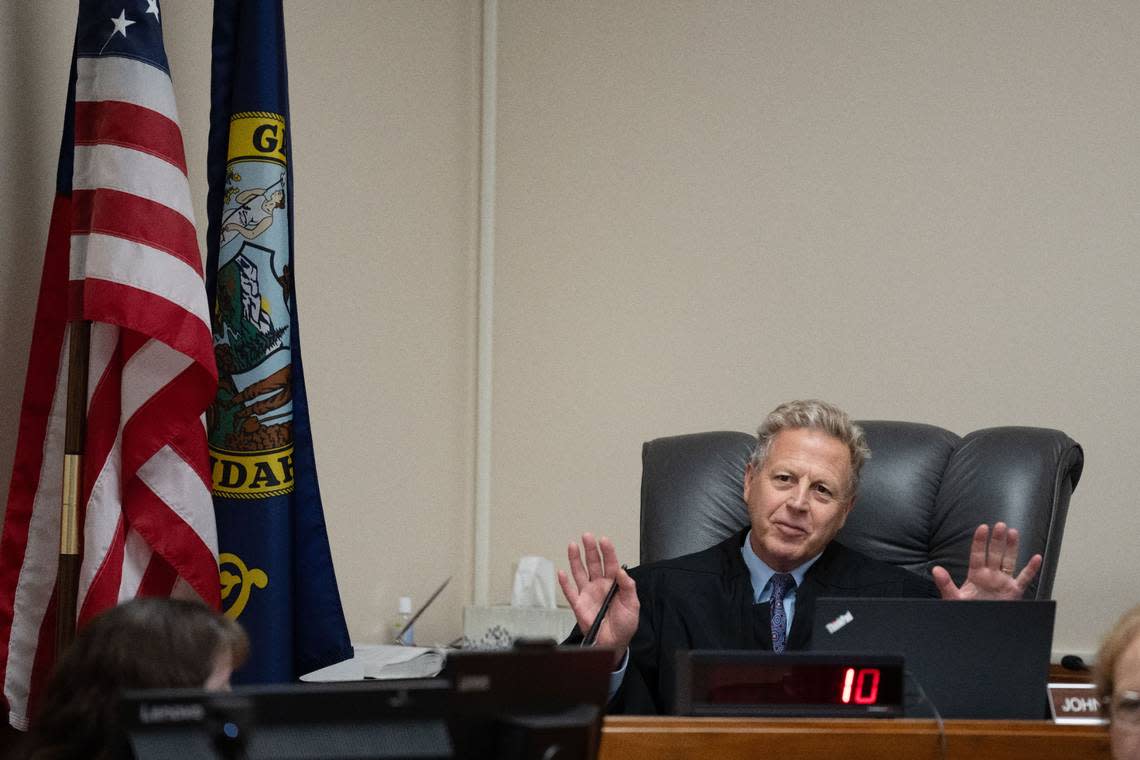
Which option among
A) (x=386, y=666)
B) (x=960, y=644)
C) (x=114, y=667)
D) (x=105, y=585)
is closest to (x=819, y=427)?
(x=960, y=644)

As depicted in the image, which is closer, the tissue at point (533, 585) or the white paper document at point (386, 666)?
the white paper document at point (386, 666)

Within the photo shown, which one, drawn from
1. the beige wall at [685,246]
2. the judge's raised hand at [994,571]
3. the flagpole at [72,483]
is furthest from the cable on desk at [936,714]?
the beige wall at [685,246]

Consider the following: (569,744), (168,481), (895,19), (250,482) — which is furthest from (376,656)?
(895,19)

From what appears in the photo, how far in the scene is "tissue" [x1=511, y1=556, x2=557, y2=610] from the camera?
3424mm

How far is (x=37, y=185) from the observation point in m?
2.23

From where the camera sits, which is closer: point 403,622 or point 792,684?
point 792,684

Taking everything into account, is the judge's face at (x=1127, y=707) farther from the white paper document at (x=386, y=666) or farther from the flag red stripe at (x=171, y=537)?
the white paper document at (x=386, y=666)

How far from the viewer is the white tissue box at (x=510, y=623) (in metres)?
3.29

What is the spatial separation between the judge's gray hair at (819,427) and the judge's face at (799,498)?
1cm

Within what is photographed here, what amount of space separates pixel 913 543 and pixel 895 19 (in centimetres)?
164

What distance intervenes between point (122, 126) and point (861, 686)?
4.82ft

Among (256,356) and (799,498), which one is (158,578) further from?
(799,498)

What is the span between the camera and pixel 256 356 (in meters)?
2.29

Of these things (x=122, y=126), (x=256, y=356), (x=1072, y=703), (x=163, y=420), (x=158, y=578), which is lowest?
(x=1072, y=703)
